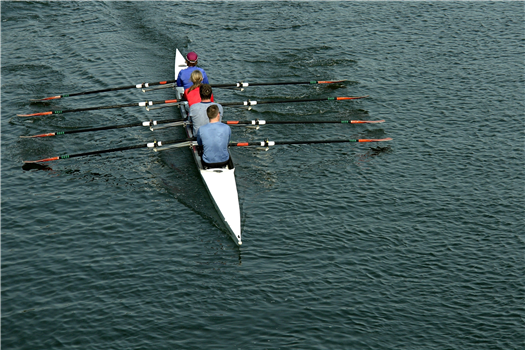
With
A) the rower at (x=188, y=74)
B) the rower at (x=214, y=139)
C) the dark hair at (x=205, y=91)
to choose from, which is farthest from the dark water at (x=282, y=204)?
the dark hair at (x=205, y=91)

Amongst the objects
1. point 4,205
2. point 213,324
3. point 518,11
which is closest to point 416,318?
point 213,324

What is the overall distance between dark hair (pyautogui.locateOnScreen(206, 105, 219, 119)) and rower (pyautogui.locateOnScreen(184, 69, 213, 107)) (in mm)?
2616

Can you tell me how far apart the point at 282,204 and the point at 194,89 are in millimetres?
5861

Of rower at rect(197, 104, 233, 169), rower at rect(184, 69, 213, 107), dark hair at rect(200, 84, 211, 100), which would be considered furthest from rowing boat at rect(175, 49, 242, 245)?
rower at rect(184, 69, 213, 107)

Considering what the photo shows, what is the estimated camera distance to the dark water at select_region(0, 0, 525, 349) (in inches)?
560

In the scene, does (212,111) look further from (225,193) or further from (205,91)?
(225,193)

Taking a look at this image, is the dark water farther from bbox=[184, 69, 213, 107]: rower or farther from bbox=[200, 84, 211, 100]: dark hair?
bbox=[200, 84, 211, 100]: dark hair

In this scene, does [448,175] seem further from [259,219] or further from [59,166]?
[59,166]

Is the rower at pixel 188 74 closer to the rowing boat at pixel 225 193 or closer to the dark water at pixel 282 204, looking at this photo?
the dark water at pixel 282 204

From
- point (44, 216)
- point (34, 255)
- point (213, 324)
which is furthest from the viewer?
point (44, 216)

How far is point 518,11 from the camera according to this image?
34781mm

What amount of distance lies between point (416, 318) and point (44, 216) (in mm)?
11125

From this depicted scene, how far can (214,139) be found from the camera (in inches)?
719

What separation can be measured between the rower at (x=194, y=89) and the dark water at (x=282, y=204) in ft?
6.54
